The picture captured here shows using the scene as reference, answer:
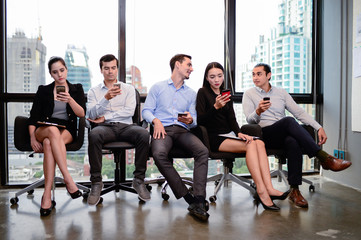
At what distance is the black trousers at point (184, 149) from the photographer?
8.63 ft

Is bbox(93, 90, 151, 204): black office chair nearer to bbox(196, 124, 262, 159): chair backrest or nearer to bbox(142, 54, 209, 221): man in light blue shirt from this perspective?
bbox(142, 54, 209, 221): man in light blue shirt

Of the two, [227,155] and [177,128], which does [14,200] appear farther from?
[227,155]

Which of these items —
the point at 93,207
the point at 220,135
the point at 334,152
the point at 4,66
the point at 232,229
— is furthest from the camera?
the point at 334,152

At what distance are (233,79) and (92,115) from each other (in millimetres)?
1705

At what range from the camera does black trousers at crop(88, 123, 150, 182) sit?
287cm

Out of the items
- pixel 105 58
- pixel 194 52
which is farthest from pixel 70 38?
pixel 194 52

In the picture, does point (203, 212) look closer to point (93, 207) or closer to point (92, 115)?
point (93, 207)

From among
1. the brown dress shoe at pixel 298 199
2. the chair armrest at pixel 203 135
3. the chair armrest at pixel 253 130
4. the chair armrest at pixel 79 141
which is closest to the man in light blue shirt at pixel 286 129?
the brown dress shoe at pixel 298 199

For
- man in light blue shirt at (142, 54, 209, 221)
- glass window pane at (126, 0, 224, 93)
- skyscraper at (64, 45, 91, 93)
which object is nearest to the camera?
man in light blue shirt at (142, 54, 209, 221)

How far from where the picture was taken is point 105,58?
3.13 meters

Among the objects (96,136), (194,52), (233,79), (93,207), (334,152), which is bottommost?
(93,207)

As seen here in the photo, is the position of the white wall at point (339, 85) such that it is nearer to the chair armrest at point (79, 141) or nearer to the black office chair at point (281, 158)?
the black office chair at point (281, 158)

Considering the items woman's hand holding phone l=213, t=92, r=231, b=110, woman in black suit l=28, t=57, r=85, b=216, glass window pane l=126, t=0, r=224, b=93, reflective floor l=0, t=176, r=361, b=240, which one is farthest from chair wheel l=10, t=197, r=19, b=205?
woman's hand holding phone l=213, t=92, r=231, b=110

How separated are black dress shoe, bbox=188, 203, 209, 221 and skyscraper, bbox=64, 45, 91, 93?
6.36 ft
